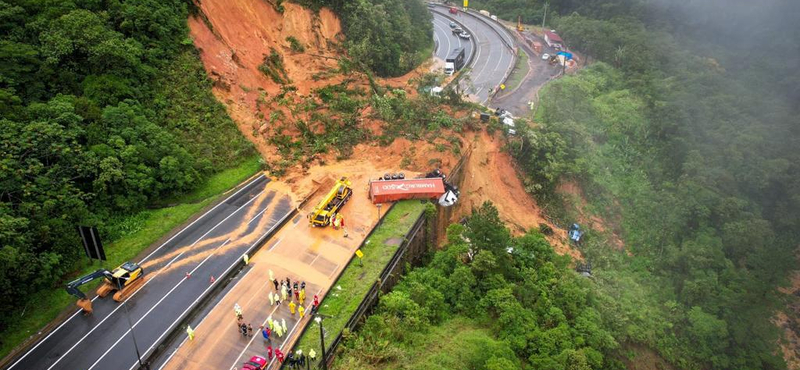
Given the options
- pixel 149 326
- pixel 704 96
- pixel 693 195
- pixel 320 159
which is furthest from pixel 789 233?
pixel 149 326

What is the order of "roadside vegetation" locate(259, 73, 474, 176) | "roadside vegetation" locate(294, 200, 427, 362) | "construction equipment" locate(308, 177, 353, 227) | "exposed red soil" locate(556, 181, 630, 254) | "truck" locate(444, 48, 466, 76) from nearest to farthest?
"roadside vegetation" locate(294, 200, 427, 362)
"construction equipment" locate(308, 177, 353, 227)
"roadside vegetation" locate(259, 73, 474, 176)
"exposed red soil" locate(556, 181, 630, 254)
"truck" locate(444, 48, 466, 76)

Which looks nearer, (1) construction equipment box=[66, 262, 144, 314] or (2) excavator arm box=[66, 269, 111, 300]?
(2) excavator arm box=[66, 269, 111, 300]

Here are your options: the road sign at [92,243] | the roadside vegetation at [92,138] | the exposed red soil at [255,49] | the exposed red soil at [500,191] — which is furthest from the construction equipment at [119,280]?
the exposed red soil at [500,191]

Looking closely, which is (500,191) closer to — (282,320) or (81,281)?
(282,320)

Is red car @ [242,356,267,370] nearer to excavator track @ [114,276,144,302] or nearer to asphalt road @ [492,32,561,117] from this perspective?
excavator track @ [114,276,144,302]

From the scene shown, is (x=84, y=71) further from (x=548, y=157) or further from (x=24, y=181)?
(x=548, y=157)

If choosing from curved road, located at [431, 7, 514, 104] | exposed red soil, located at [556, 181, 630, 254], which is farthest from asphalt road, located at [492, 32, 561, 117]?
exposed red soil, located at [556, 181, 630, 254]

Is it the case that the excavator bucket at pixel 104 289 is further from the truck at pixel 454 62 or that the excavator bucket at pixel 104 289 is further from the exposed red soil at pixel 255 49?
the truck at pixel 454 62
